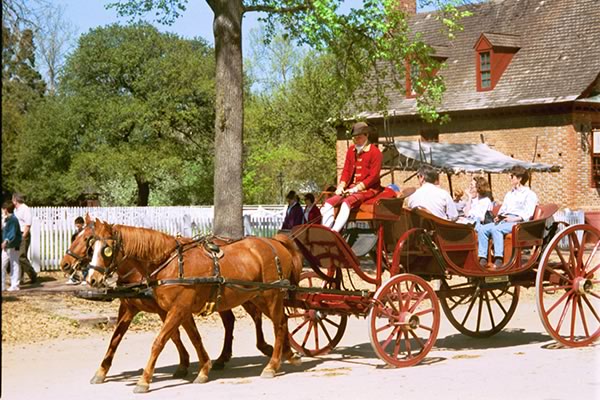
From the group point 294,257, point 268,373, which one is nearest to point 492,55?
point 294,257

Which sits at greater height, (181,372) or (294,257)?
(294,257)

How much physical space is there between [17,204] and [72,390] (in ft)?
35.2

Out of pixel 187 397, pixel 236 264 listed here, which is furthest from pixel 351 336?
pixel 187 397

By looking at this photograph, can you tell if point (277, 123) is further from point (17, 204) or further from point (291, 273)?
point (291, 273)

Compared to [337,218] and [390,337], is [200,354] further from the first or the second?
[337,218]

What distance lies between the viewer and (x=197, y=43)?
5469 centimetres

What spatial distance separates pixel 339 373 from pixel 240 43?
363 inches

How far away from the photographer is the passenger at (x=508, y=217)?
1139 centimetres

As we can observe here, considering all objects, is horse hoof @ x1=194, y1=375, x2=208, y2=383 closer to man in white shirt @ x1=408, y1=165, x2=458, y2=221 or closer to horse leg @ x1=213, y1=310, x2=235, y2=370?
horse leg @ x1=213, y1=310, x2=235, y2=370

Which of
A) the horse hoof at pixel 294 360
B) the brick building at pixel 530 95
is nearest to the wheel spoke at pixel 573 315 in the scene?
the horse hoof at pixel 294 360

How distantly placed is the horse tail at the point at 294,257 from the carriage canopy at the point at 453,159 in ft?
58.2

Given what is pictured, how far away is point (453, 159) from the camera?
2970cm

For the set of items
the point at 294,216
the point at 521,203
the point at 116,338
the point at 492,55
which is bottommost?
the point at 116,338

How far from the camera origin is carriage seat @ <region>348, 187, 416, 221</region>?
10.1m
